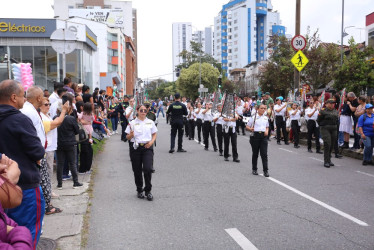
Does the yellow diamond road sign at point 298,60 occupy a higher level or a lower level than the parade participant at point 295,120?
higher

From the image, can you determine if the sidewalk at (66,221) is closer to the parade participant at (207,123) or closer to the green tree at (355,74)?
the parade participant at (207,123)

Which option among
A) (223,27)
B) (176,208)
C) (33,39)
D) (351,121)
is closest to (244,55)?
(223,27)

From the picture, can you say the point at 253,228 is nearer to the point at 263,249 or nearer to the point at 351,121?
the point at 263,249

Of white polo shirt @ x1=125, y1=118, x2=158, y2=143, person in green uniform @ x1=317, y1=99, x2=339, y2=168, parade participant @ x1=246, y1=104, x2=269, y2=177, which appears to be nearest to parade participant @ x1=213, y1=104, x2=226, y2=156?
parade participant @ x1=246, y1=104, x2=269, y2=177

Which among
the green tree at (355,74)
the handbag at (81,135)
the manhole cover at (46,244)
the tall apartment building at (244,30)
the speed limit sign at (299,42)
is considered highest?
the tall apartment building at (244,30)

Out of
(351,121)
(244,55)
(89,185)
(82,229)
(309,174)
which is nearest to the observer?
(82,229)

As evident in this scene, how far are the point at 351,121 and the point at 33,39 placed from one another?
101ft

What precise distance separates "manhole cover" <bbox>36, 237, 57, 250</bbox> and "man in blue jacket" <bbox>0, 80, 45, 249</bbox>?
99 centimetres

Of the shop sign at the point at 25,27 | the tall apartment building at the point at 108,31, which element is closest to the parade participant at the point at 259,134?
the shop sign at the point at 25,27

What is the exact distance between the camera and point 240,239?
498cm

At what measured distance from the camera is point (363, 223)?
18.3 feet

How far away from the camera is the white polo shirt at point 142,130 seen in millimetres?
7160

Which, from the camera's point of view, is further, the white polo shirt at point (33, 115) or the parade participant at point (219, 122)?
the parade participant at point (219, 122)

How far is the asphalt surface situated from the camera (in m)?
4.96
